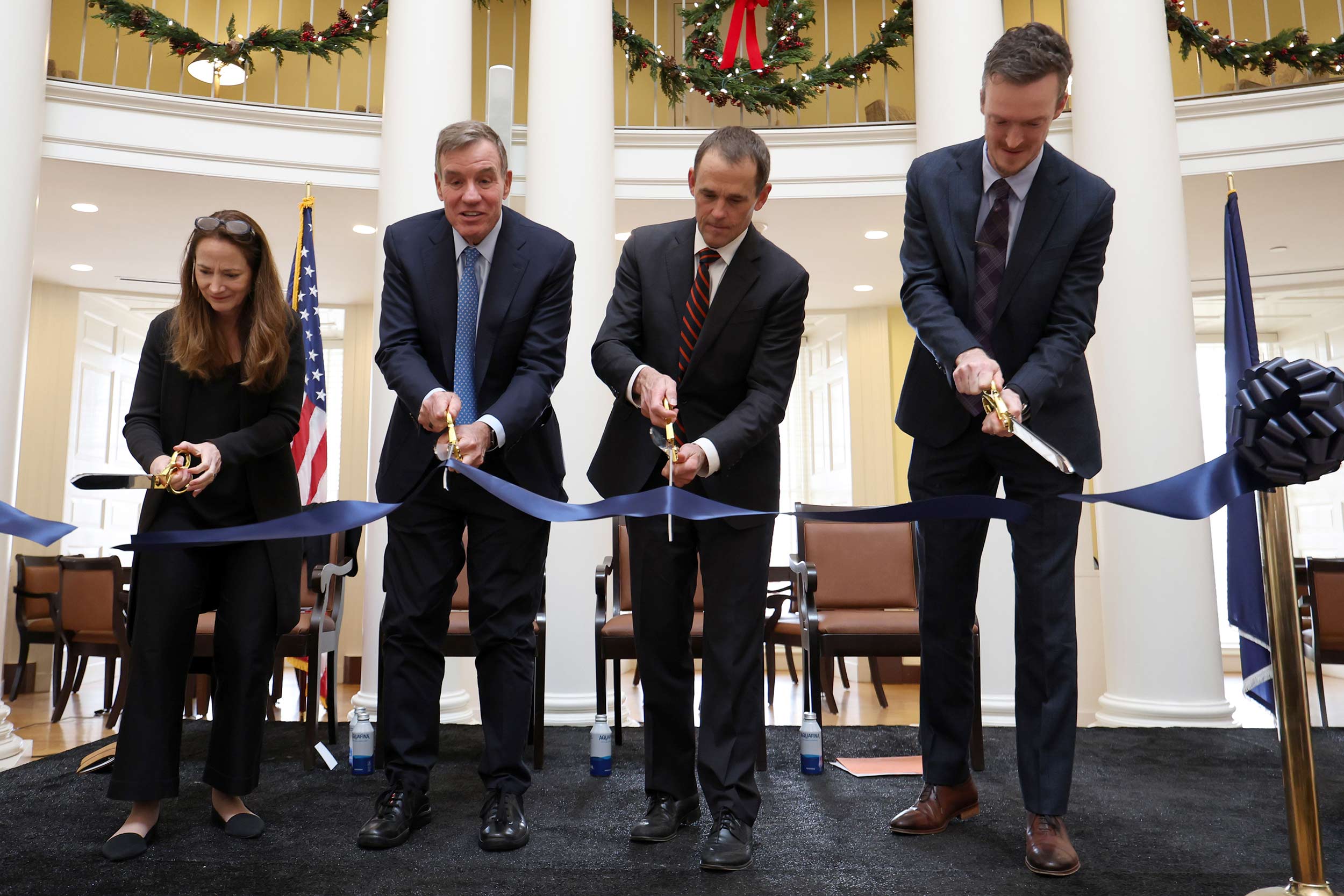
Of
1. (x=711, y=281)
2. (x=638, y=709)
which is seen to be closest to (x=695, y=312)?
(x=711, y=281)

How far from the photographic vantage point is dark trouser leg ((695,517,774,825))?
6.64ft

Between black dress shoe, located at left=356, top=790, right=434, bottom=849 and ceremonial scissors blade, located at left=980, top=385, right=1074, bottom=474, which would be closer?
ceremonial scissors blade, located at left=980, top=385, right=1074, bottom=474

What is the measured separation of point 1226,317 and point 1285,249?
4.19 meters

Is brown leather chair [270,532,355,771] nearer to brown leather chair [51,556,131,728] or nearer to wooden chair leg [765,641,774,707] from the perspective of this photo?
brown leather chair [51,556,131,728]

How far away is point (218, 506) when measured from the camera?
2.27 metres

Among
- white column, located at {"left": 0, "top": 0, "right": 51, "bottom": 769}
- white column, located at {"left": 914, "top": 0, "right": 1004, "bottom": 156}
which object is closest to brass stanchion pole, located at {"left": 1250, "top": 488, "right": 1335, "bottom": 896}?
white column, located at {"left": 914, "top": 0, "right": 1004, "bottom": 156}

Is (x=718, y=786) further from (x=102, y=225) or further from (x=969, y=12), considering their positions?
(x=102, y=225)

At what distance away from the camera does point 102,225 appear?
6.83 meters

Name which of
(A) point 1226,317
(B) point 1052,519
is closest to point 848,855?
(B) point 1052,519

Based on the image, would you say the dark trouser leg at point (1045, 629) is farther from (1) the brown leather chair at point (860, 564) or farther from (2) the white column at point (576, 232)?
(2) the white column at point (576, 232)

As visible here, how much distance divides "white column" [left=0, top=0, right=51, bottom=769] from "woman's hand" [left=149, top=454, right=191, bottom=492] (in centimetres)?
254

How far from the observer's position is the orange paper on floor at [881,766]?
9.37ft

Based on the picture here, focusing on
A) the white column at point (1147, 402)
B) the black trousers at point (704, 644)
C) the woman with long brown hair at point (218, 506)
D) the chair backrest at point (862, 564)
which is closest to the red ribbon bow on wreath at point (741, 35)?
the white column at point (1147, 402)

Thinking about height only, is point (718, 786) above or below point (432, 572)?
below
